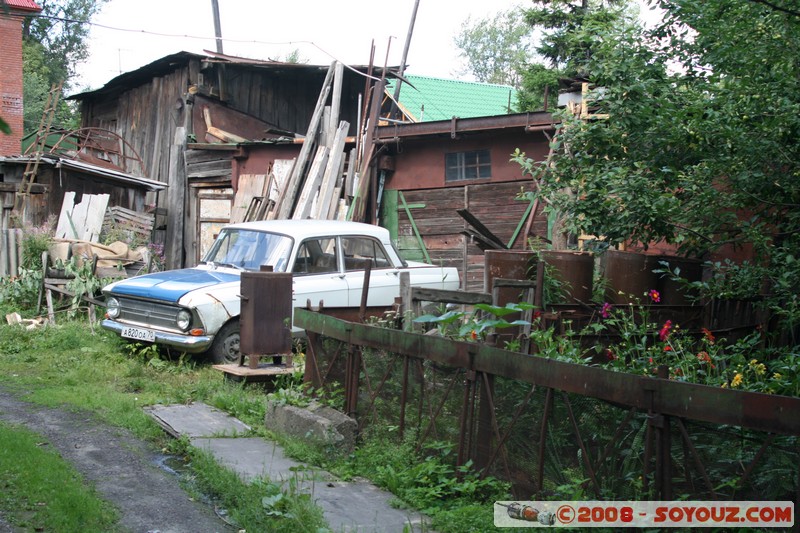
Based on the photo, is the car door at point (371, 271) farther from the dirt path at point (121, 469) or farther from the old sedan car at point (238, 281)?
the dirt path at point (121, 469)

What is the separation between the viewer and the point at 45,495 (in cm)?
448

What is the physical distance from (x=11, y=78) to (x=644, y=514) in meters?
22.1

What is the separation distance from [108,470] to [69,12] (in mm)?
35088

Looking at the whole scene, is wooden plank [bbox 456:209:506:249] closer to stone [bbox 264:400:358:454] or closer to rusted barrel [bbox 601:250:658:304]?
rusted barrel [bbox 601:250:658:304]

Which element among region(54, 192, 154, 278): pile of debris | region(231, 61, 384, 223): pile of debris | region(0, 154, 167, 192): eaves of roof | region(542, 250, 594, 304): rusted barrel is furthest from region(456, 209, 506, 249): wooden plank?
region(0, 154, 167, 192): eaves of roof

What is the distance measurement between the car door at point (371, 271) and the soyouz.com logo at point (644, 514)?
19.8 ft

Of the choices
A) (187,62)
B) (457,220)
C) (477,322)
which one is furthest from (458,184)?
(477,322)

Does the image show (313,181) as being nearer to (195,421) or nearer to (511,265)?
(511,265)

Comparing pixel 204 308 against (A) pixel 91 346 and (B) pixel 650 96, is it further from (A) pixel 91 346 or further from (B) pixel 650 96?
(B) pixel 650 96

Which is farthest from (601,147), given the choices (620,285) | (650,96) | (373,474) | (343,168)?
(343,168)

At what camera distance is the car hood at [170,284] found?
8742mm

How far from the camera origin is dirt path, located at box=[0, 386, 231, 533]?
4.28m

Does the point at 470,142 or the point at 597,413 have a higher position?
the point at 470,142

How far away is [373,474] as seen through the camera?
4.83 meters
